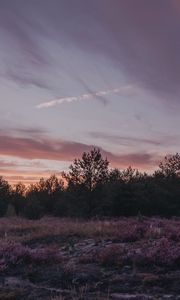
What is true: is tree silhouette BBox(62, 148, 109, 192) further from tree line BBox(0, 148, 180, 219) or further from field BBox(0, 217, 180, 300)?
field BBox(0, 217, 180, 300)

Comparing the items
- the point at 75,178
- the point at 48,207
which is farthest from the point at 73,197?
the point at 48,207

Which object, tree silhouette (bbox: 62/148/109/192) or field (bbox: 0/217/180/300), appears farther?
tree silhouette (bbox: 62/148/109/192)

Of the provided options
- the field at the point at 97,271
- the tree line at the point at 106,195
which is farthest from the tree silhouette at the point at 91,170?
the field at the point at 97,271

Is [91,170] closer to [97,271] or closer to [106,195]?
[106,195]

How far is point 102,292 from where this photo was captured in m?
12.0

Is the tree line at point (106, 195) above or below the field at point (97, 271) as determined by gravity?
above

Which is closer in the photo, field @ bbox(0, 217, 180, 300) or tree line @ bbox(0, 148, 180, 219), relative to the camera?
field @ bbox(0, 217, 180, 300)

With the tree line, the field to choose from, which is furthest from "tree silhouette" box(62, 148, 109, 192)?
the field

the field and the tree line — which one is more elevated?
the tree line

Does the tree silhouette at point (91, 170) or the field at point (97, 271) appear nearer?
the field at point (97, 271)

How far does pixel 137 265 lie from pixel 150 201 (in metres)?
39.0

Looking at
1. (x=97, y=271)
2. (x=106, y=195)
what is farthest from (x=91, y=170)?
(x=97, y=271)

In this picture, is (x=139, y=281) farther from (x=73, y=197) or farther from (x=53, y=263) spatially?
(x=73, y=197)

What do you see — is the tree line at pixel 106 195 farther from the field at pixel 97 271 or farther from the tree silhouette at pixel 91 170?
the field at pixel 97 271
